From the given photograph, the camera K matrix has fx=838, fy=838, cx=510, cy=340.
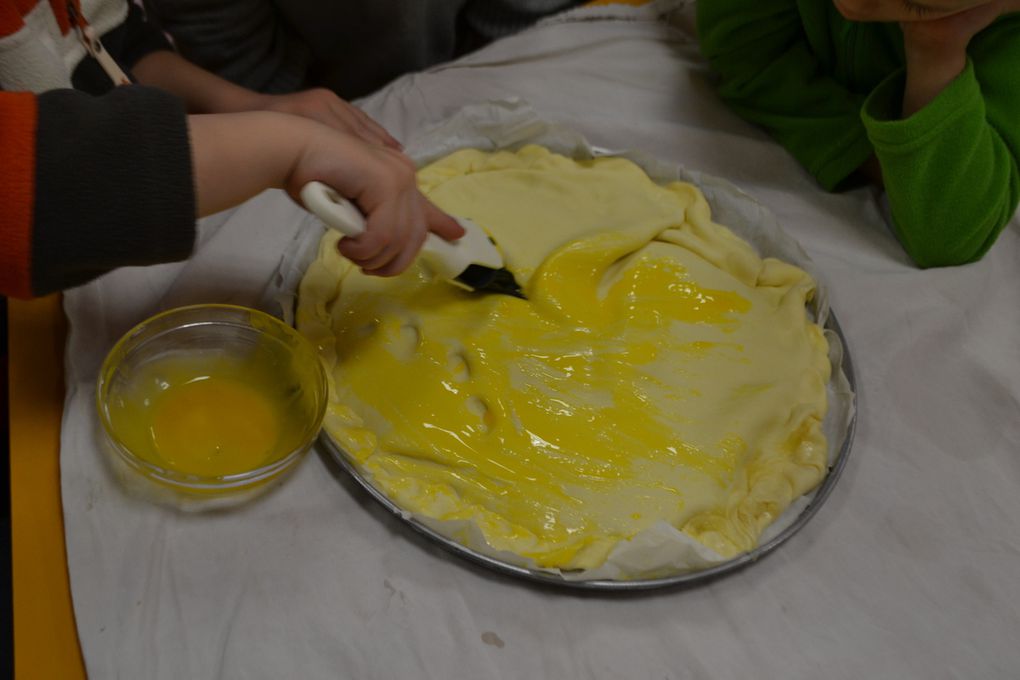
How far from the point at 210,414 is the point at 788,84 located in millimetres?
737

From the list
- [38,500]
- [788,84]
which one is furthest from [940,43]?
[38,500]

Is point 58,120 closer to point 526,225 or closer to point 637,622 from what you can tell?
point 526,225

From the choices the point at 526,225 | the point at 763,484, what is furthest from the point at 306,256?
the point at 763,484

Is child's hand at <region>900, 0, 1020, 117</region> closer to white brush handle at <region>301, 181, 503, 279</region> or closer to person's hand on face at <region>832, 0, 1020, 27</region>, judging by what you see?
person's hand on face at <region>832, 0, 1020, 27</region>

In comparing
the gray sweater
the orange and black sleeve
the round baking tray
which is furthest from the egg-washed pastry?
the gray sweater

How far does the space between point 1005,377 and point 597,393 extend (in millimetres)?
422

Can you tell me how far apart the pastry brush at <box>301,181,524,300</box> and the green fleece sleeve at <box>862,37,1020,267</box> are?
0.41 m

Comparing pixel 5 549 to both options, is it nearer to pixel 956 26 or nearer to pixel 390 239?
pixel 390 239

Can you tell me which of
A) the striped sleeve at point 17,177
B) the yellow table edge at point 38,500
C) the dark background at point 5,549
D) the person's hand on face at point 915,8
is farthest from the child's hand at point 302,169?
the person's hand on face at point 915,8

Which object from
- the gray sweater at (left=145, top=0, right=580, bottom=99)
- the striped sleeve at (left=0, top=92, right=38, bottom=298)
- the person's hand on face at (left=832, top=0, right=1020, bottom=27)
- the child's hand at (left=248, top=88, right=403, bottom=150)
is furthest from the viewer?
the gray sweater at (left=145, top=0, right=580, bottom=99)

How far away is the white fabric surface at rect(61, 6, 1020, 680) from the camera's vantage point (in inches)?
24.2

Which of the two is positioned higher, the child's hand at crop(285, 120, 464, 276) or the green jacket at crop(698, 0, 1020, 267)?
the child's hand at crop(285, 120, 464, 276)

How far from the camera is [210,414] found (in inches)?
26.7

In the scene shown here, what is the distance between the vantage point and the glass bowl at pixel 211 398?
638mm
